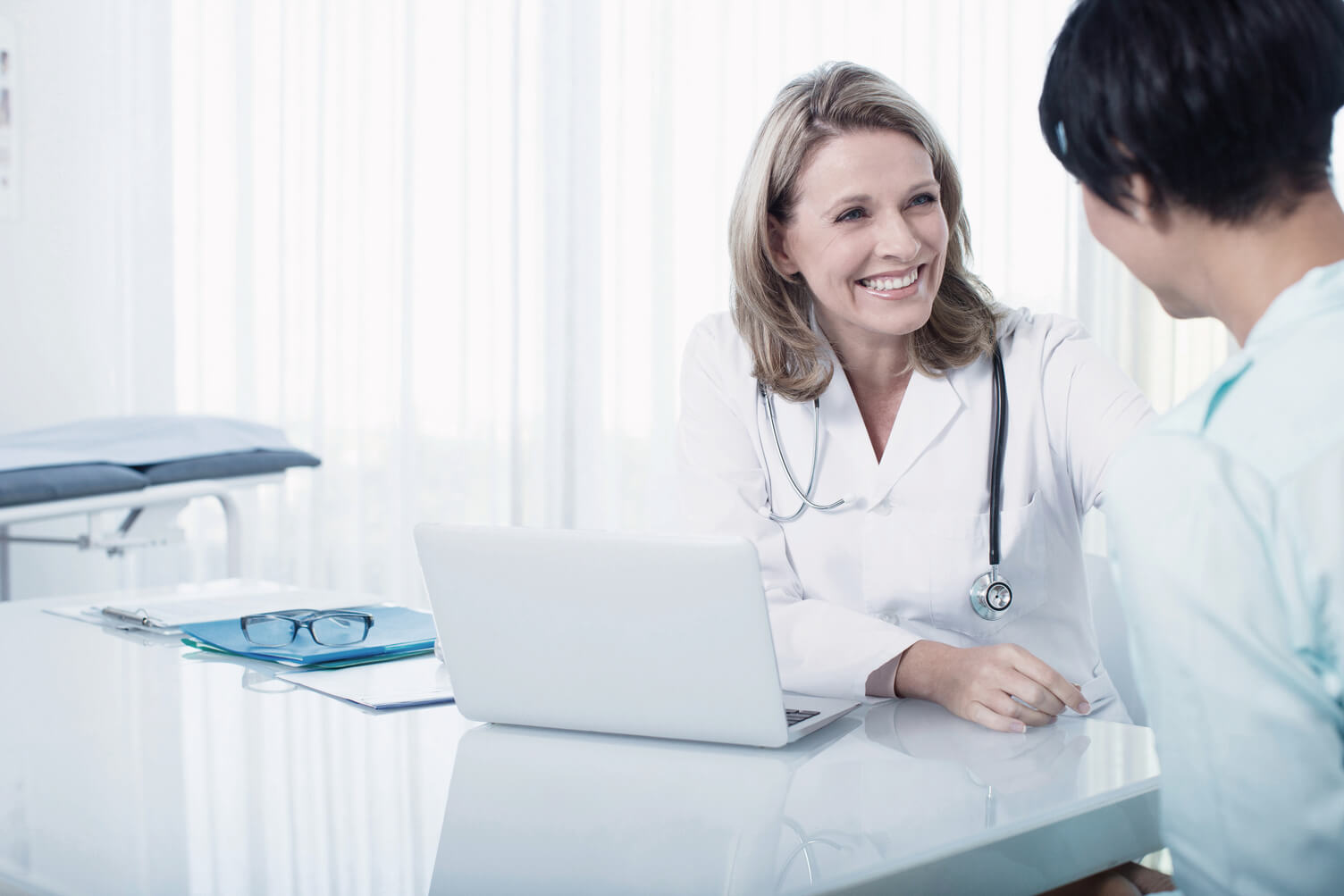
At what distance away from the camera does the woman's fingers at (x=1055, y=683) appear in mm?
966

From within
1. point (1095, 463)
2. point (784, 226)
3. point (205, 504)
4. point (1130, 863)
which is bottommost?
point (205, 504)

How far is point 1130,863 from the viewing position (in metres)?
0.85

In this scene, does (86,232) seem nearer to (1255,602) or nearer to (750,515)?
(750,515)

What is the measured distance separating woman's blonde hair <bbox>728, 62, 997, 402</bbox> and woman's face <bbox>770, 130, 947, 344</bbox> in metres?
0.03

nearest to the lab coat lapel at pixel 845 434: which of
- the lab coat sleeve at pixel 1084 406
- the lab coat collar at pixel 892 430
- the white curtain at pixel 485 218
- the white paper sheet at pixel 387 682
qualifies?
the lab coat collar at pixel 892 430

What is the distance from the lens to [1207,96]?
24.3 inches

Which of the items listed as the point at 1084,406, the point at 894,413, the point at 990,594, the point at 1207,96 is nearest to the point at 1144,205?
the point at 1207,96

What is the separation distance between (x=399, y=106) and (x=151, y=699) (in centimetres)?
281

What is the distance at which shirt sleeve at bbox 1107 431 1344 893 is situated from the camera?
541 millimetres

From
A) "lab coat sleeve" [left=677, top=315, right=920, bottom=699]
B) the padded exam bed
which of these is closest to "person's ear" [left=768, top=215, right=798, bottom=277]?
"lab coat sleeve" [left=677, top=315, right=920, bottom=699]

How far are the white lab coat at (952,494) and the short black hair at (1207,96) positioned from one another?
2.46 ft

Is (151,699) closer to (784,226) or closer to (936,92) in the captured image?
(784,226)

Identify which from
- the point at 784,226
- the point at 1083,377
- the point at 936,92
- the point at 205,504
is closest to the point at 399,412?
the point at 205,504

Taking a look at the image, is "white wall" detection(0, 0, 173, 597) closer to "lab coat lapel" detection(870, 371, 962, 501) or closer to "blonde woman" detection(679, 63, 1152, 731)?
"blonde woman" detection(679, 63, 1152, 731)
